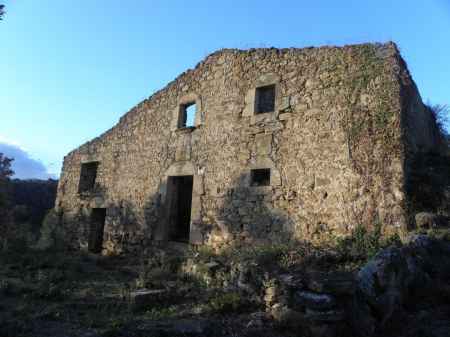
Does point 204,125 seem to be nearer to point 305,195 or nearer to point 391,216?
point 305,195

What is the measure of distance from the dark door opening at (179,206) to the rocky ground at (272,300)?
2.87m

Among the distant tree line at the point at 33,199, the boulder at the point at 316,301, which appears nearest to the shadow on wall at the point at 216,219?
the boulder at the point at 316,301

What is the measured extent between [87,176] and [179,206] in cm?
356

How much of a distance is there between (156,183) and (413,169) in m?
5.53

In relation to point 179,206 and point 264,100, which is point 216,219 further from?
point 264,100

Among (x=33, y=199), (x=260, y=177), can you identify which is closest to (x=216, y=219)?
(x=260, y=177)

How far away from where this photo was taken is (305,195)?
6.72m

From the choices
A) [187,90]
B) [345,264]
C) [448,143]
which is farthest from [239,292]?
[448,143]

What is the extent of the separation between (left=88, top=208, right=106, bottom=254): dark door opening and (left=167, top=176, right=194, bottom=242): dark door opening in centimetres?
248

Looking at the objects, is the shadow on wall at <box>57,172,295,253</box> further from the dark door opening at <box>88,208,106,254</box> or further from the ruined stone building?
the dark door opening at <box>88,208,106,254</box>

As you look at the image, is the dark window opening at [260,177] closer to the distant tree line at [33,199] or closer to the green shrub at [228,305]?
the green shrub at [228,305]

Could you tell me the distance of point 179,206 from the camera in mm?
9820

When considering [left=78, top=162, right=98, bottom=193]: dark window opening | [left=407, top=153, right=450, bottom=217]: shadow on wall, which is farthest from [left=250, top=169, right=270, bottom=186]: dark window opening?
[left=78, top=162, right=98, bottom=193]: dark window opening

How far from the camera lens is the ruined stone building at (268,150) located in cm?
621
